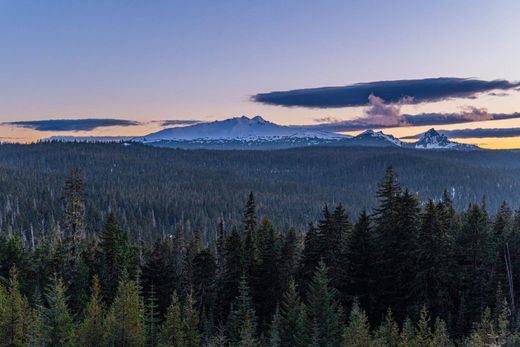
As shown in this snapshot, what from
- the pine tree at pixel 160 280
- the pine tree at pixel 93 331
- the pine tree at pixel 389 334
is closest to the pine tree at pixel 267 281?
the pine tree at pixel 160 280

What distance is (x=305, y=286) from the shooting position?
152ft

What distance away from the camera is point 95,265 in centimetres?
5538

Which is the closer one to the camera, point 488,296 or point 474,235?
point 488,296

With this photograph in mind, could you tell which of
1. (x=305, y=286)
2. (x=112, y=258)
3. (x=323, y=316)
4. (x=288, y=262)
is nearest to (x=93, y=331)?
(x=323, y=316)

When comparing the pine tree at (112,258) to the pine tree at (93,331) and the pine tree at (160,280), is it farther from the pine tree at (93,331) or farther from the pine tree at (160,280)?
the pine tree at (93,331)

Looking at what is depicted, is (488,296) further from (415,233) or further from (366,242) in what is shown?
(366,242)

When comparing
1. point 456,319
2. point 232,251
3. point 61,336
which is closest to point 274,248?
point 232,251

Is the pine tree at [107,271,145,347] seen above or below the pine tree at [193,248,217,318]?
above

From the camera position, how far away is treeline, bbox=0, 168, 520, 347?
102ft

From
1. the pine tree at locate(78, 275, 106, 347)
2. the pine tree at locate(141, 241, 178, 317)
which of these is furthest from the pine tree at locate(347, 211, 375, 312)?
the pine tree at locate(78, 275, 106, 347)

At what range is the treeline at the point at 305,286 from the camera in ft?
102

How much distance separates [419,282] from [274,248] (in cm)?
1474

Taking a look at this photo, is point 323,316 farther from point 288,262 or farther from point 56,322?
point 56,322

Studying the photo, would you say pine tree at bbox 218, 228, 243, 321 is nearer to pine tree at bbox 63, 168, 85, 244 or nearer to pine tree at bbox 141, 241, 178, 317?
pine tree at bbox 141, 241, 178, 317
